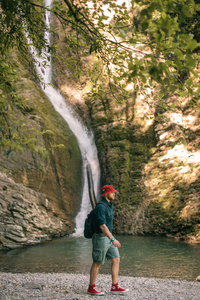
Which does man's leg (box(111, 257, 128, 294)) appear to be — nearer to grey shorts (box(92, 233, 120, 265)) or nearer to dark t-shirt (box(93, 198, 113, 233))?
grey shorts (box(92, 233, 120, 265))

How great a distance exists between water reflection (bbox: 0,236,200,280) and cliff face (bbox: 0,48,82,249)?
90 cm

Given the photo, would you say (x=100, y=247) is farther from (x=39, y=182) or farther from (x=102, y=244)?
(x=39, y=182)

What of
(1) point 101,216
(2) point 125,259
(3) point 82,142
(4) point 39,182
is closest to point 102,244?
(1) point 101,216

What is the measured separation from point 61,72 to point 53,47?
1890 centimetres

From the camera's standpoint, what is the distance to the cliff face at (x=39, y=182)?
1119cm

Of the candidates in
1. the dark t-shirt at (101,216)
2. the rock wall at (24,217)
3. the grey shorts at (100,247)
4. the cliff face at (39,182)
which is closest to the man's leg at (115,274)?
the grey shorts at (100,247)

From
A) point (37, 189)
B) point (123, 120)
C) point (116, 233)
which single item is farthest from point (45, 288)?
point (123, 120)

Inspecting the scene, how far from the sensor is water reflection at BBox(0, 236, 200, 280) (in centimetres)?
756

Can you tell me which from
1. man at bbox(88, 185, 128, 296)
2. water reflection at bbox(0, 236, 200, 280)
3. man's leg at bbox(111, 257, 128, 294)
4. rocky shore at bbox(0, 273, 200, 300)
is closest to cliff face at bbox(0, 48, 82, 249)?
water reflection at bbox(0, 236, 200, 280)

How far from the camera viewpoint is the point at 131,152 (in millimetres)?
17188

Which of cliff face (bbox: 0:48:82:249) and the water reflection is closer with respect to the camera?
the water reflection

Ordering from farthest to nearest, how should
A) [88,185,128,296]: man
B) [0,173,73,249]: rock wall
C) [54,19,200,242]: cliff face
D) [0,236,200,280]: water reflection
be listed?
[54,19,200,242]: cliff face, [0,173,73,249]: rock wall, [0,236,200,280]: water reflection, [88,185,128,296]: man

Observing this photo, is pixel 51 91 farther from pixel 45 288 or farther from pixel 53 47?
pixel 45 288

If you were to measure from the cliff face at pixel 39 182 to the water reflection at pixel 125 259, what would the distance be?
2.95 feet
